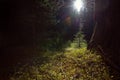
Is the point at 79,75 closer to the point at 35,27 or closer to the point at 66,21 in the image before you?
the point at 35,27

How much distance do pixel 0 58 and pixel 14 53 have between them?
153 cm

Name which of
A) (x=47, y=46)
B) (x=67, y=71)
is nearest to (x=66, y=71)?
(x=67, y=71)

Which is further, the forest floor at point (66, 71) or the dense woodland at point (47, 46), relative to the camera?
the dense woodland at point (47, 46)

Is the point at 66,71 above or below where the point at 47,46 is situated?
below

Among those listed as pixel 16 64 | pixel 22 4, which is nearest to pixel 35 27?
pixel 22 4

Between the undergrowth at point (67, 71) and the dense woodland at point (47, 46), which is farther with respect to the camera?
the dense woodland at point (47, 46)

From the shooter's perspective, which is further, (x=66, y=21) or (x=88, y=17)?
(x=66, y=21)

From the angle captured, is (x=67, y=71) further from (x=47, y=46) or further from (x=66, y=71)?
(x=47, y=46)

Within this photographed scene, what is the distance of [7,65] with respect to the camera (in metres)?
9.70

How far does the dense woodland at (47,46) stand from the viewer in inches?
301

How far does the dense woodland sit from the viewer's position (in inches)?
301

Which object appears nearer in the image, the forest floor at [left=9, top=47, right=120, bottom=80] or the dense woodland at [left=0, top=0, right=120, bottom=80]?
the forest floor at [left=9, top=47, right=120, bottom=80]

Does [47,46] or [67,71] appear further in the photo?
[47,46]

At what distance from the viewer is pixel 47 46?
15289 millimetres
